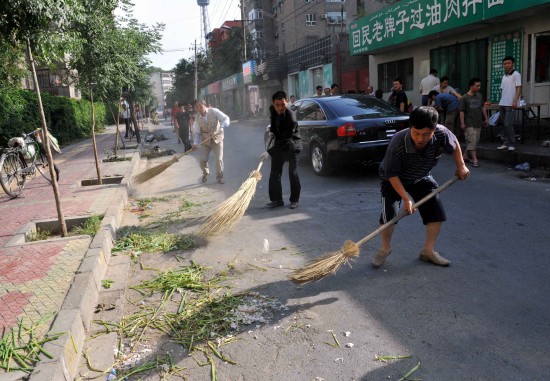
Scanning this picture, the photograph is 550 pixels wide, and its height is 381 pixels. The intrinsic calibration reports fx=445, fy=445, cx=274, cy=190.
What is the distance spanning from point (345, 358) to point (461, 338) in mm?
780

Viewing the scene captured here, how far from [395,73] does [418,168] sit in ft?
47.3

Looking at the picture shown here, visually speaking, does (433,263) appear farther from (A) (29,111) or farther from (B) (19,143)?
(A) (29,111)

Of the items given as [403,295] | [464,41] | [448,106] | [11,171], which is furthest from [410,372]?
[464,41]

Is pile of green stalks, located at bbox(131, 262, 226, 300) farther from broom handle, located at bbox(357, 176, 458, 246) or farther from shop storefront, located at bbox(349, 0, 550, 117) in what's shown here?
shop storefront, located at bbox(349, 0, 550, 117)

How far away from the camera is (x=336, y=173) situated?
855cm

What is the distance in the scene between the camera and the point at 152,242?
520cm

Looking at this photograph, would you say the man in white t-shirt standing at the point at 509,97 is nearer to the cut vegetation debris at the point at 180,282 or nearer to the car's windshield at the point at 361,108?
the car's windshield at the point at 361,108

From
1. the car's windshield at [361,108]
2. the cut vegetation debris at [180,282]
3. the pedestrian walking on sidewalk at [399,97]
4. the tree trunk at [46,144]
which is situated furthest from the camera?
the pedestrian walking on sidewalk at [399,97]

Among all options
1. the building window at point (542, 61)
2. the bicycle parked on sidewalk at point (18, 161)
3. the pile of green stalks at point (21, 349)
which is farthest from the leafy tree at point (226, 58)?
the pile of green stalks at point (21, 349)

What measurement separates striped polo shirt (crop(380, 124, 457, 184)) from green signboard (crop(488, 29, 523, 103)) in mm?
9176

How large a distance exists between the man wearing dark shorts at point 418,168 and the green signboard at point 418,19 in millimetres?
7509

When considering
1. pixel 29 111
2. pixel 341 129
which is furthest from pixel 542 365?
pixel 29 111

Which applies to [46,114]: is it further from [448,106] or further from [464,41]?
[464,41]

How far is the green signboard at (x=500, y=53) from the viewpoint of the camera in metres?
11.1
